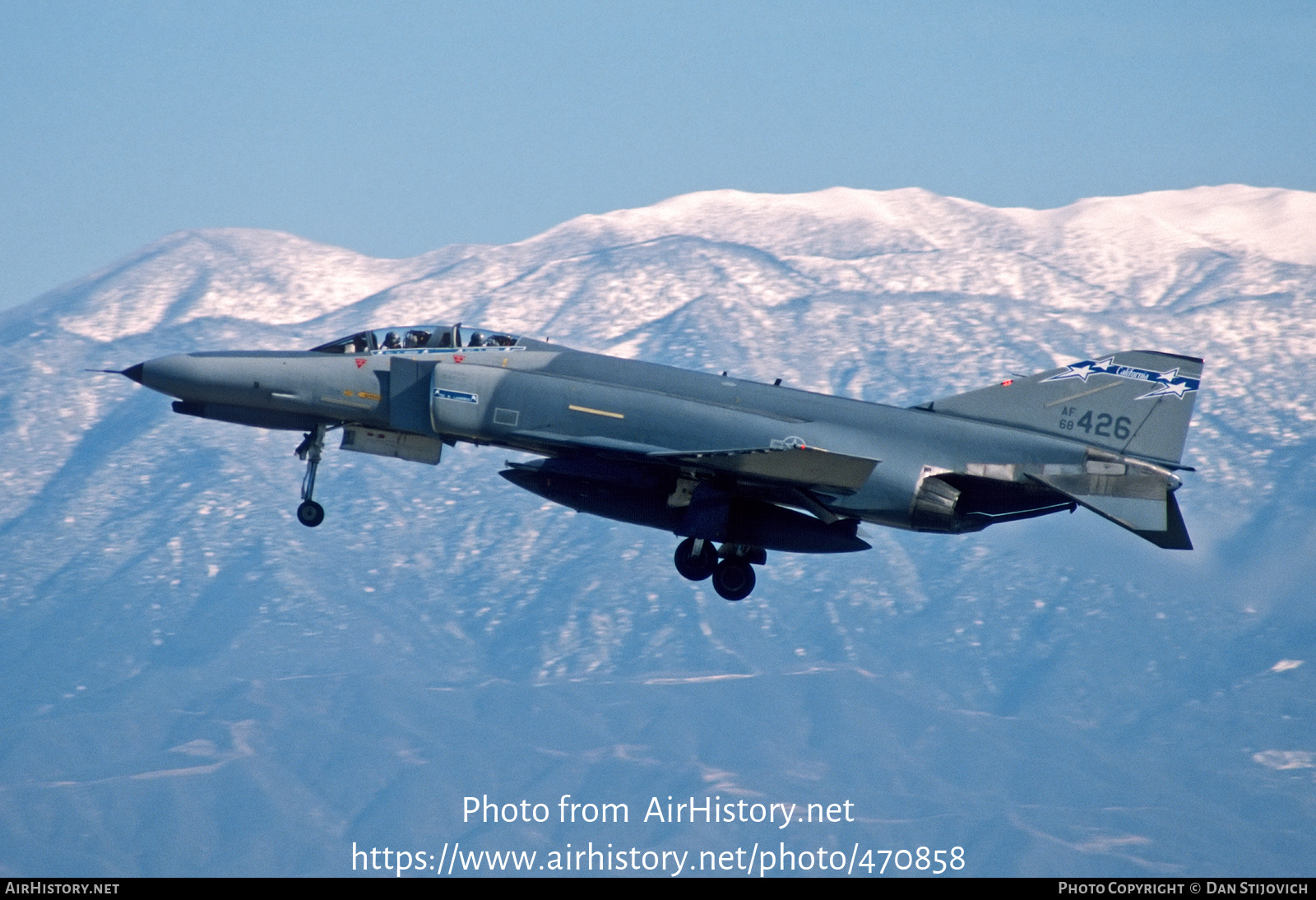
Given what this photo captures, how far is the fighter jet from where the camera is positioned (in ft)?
81.7

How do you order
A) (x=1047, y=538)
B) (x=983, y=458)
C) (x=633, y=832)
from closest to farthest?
(x=983, y=458), (x=1047, y=538), (x=633, y=832)

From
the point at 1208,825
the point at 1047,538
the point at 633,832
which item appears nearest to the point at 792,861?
the point at 633,832

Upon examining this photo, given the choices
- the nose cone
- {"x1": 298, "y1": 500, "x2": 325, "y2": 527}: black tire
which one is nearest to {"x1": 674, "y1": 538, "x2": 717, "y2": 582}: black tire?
{"x1": 298, "y1": 500, "x2": 325, "y2": 527}: black tire

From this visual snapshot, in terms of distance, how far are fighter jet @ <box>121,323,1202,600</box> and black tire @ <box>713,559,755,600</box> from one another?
1.8 inches

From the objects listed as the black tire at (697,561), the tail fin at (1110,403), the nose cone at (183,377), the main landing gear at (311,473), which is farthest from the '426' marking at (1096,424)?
the nose cone at (183,377)

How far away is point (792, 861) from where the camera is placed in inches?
7121

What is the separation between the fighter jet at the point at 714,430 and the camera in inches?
980

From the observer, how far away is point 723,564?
89.0 ft

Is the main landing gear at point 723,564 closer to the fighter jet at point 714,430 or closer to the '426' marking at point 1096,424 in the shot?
the fighter jet at point 714,430

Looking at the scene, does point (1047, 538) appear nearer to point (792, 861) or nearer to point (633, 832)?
point (792, 861)

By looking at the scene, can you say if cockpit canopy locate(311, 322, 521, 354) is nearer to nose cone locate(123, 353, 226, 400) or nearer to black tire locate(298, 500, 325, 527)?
nose cone locate(123, 353, 226, 400)

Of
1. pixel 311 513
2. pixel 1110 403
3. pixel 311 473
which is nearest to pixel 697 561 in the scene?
pixel 311 513

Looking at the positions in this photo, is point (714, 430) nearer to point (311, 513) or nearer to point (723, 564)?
point (723, 564)
